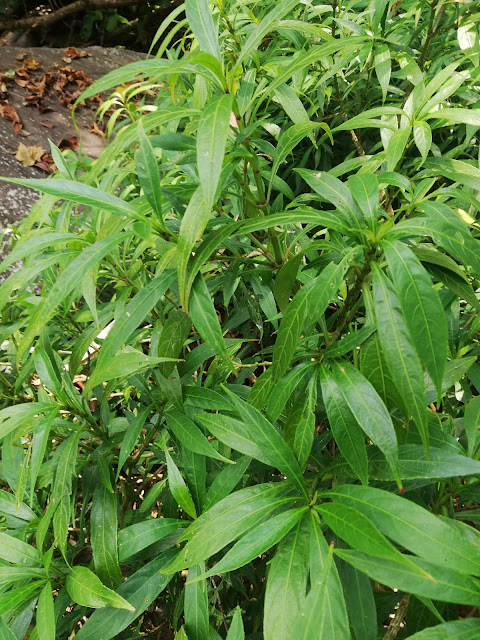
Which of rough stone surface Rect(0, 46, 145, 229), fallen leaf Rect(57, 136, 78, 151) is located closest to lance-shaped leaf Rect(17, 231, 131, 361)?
rough stone surface Rect(0, 46, 145, 229)

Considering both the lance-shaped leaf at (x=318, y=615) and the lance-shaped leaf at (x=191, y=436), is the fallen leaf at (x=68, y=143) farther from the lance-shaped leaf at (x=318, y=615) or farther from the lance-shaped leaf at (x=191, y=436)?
the lance-shaped leaf at (x=318, y=615)

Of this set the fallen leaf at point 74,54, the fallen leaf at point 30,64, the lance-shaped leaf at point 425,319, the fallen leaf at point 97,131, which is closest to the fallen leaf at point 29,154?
the fallen leaf at point 97,131

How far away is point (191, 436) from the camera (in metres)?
0.73

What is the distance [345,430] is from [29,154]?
2.84 m

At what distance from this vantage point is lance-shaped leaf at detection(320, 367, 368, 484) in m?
0.57

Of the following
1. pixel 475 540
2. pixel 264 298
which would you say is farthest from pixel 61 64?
pixel 475 540

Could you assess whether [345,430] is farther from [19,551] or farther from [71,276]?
[19,551]

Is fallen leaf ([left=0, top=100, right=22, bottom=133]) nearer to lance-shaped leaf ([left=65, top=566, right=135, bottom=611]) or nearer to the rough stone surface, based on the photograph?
the rough stone surface

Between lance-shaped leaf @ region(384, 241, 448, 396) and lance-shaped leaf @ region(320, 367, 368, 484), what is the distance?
5.3 inches

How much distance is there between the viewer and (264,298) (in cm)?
102

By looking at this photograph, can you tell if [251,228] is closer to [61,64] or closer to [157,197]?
[157,197]

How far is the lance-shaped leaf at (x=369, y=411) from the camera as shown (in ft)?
1.70

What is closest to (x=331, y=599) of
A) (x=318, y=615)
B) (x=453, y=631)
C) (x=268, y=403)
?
(x=318, y=615)

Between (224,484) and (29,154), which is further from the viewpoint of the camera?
(29,154)
